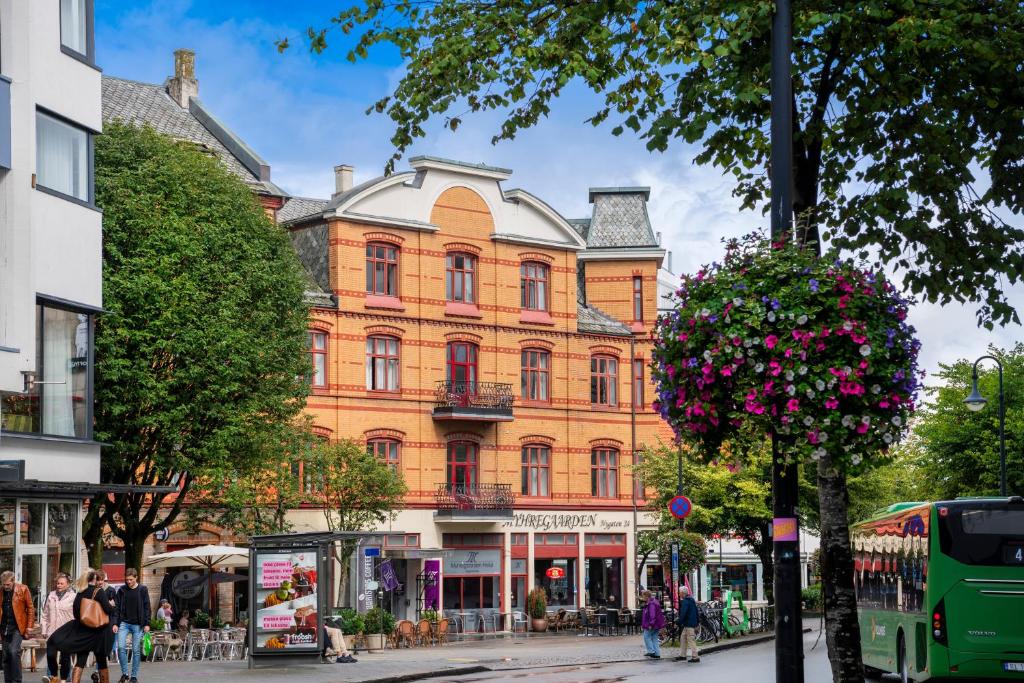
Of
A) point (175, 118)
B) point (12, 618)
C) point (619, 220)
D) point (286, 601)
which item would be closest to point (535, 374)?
point (619, 220)

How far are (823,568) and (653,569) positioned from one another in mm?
49417

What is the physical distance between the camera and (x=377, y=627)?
3925cm

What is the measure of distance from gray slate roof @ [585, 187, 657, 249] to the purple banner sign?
15.9 meters

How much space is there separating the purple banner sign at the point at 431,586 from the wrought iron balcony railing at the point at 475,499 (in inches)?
84.7

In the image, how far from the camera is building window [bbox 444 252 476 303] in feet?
180

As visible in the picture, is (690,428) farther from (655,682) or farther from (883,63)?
(655,682)

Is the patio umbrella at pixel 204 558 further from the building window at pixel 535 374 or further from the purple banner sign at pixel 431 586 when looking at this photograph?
the building window at pixel 535 374

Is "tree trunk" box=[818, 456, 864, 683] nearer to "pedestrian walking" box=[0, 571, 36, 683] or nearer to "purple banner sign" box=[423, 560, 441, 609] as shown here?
"pedestrian walking" box=[0, 571, 36, 683]

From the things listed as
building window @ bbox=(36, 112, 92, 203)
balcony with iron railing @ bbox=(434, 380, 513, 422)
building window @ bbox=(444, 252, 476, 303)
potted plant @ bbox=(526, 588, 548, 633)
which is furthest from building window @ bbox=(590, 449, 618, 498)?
building window @ bbox=(36, 112, 92, 203)

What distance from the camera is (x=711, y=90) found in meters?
13.2

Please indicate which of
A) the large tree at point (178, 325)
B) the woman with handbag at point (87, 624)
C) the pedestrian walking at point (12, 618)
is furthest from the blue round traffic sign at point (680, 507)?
the woman with handbag at point (87, 624)

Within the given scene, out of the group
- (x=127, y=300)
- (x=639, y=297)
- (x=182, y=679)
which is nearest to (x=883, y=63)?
(x=182, y=679)

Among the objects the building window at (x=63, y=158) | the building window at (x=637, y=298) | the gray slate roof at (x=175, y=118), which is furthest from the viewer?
the building window at (x=637, y=298)

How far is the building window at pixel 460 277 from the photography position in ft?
180
